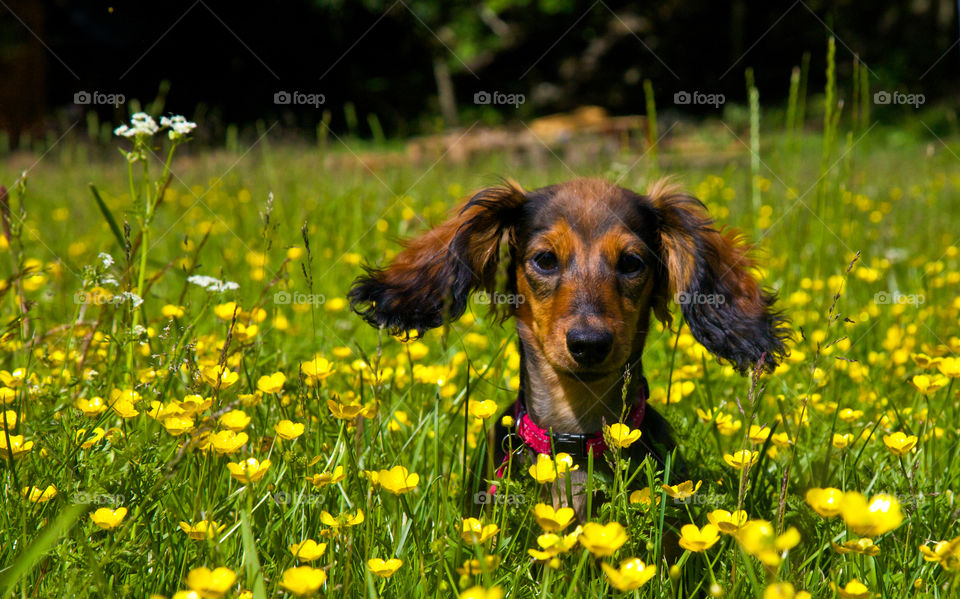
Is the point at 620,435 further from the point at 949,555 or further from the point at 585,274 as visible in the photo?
the point at 585,274

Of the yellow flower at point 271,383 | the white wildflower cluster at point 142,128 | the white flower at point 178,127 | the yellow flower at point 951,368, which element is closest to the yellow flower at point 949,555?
the yellow flower at point 951,368

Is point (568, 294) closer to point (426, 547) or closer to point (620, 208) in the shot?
point (620, 208)

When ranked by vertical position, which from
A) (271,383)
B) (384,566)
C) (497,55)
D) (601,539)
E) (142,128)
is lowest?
(384,566)

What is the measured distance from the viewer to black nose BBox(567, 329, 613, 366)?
6.34ft

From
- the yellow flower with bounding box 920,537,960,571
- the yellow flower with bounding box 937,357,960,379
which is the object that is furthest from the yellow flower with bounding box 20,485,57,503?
the yellow flower with bounding box 937,357,960,379

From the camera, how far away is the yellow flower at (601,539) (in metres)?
1.06

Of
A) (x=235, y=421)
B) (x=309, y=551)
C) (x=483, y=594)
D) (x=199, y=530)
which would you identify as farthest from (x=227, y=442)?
(x=483, y=594)

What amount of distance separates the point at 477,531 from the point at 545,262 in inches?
43.0

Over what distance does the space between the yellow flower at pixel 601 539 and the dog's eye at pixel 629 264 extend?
1253 mm

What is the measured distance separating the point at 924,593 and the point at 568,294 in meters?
1.03

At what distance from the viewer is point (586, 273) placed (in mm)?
2197

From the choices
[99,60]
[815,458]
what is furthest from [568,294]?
[99,60]

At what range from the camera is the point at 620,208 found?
7.73 ft

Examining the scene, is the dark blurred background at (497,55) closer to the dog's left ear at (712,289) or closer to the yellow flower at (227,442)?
the dog's left ear at (712,289)
